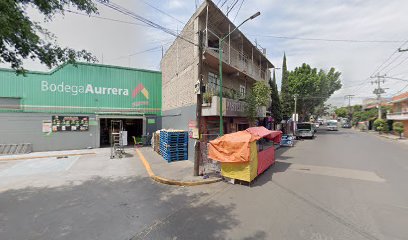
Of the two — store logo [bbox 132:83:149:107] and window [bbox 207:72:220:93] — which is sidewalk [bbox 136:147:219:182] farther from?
store logo [bbox 132:83:149:107]

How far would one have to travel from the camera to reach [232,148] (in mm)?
7363

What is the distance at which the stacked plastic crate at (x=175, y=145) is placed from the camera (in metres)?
11.0

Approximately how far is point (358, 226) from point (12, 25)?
8752 mm

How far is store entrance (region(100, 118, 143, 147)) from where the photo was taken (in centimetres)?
1881

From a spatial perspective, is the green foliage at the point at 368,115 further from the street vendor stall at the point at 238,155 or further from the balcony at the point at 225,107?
the street vendor stall at the point at 238,155

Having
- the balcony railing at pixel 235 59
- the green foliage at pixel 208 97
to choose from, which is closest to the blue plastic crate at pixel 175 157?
the green foliage at pixel 208 97

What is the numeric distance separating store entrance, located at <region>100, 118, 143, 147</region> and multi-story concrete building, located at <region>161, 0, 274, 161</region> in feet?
14.9

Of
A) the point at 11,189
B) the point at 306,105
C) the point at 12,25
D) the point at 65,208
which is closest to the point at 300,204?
the point at 65,208

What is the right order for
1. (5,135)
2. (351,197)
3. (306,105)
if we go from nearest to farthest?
(351,197) < (5,135) < (306,105)

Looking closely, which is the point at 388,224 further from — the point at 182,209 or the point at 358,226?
the point at 182,209

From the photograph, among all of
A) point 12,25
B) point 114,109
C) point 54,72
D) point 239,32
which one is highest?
point 239,32

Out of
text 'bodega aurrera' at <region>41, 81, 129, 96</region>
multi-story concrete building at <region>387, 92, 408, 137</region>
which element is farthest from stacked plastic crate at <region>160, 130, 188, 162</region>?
multi-story concrete building at <region>387, 92, 408, 137</region>

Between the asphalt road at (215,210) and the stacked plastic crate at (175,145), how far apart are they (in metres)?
3.05

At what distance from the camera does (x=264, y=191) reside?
662cm
